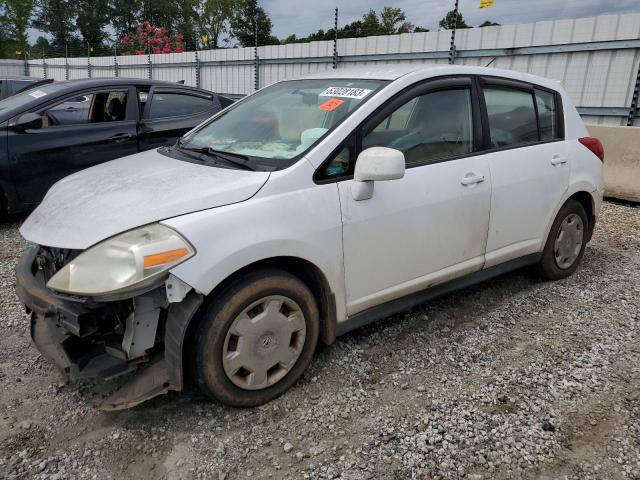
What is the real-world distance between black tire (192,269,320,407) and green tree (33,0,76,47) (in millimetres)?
61748

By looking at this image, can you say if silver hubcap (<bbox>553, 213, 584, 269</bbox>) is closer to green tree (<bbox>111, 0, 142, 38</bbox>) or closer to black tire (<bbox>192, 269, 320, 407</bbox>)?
black tire (<bbox>192, 269, 320, 407</bbox>)

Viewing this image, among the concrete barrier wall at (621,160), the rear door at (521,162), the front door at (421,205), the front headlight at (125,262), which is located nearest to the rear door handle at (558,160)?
the rear door at (521,162)

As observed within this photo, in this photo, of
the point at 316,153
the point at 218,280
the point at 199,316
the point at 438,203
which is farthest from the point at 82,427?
the point at 438,203

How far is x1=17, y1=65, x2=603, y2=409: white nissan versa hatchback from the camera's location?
2.19 m

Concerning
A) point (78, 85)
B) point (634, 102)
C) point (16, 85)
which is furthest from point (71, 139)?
point (634, 102)

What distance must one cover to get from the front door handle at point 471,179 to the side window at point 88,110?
13.7 feet

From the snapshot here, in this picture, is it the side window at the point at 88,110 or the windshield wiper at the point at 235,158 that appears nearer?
the windshield wiper at the point at 235,158

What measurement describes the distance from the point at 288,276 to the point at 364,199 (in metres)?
0.59

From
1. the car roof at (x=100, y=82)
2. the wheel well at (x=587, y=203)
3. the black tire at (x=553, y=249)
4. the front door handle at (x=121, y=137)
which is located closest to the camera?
the black tire at (x=553, y=249)

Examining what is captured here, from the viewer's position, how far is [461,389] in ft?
8.96

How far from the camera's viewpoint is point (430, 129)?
310cm

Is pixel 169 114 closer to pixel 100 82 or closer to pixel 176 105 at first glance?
pixel 176 105

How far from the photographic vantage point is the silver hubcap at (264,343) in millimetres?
2377

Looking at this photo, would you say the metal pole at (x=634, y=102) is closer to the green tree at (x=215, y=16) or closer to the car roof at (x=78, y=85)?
the car roof at (x=78, y=85)
